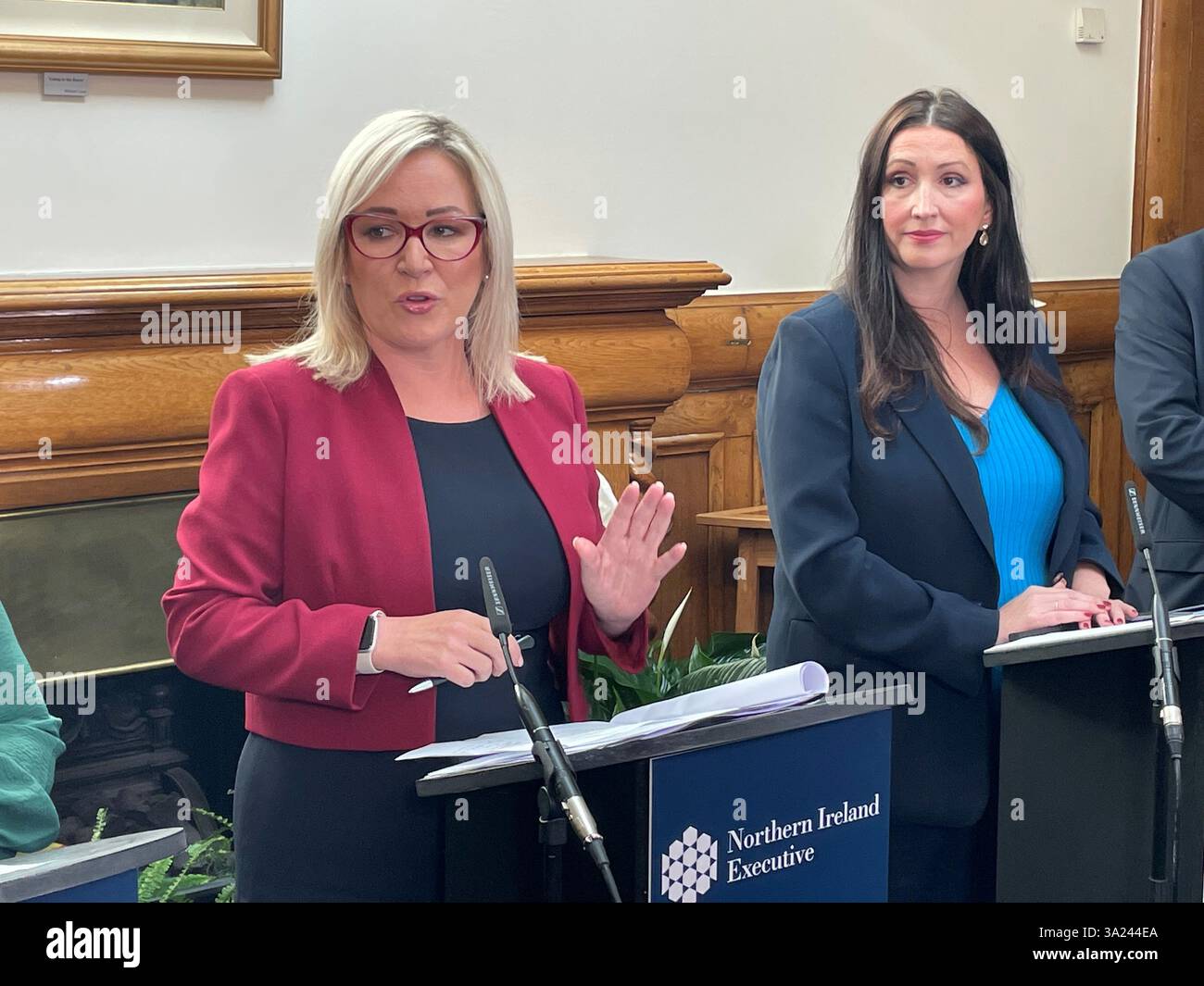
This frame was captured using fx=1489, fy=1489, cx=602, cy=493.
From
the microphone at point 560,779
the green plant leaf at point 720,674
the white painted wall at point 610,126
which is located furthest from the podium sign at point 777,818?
the white painted wall at point 610,126

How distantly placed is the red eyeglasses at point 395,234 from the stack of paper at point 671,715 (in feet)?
2.29

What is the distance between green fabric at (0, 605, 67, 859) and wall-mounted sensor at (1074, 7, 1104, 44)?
15.0ft

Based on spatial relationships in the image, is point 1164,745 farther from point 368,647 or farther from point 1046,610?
point 368,647

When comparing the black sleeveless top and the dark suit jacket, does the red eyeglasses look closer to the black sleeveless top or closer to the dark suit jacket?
the black sleeveless top

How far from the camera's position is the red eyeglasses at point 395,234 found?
1.93 m

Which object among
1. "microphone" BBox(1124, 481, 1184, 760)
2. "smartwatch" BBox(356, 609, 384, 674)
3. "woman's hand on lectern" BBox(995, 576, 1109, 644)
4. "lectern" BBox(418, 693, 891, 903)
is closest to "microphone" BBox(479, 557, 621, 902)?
"lectern" BBox(418, 693, 891, 903)

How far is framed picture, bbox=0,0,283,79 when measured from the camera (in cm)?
289

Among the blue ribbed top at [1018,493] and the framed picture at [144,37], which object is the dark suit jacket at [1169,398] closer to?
the blue ribbed top at [1018,493]

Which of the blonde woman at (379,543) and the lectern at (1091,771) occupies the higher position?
the blonde woman at (379,543)

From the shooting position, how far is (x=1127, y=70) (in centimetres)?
547

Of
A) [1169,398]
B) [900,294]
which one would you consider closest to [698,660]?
[1169,398]

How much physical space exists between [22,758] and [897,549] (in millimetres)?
1240

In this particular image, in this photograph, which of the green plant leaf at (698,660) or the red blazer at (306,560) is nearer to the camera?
the red blazer at (306,560)

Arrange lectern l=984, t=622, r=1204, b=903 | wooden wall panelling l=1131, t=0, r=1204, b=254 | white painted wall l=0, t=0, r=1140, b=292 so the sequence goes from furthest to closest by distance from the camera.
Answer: wooden wall panelling l=1131, t=0, r=1204, b=254 → white painted wall l=0, t=0, r=1140, b=292 → lectern l=984, t=622, r=1204, b=903
